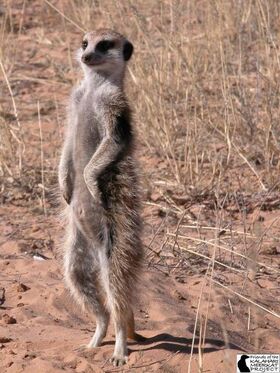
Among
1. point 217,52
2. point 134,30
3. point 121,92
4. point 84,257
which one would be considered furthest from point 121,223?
point 134,30

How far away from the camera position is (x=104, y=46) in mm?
3914

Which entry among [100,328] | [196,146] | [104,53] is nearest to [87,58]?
[104,53]

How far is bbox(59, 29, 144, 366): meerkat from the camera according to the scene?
11.9ft

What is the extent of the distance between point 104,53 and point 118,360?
1304 mm

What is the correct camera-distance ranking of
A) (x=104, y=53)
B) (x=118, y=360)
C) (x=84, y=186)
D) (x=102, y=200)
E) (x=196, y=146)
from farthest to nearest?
(x=196, y=146) → (x=104, y=53) → (x=84, y=186) → (x=102, y=200) → (x=118, y=360)

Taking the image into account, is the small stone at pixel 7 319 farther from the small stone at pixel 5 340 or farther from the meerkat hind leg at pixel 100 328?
the meerkat hind leg at pixel 100 328

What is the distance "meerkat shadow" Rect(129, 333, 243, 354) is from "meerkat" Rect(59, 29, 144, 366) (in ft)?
0.26

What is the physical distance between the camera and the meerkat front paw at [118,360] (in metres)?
3.54

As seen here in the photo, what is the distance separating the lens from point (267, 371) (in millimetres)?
3363

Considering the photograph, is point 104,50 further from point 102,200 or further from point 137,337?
point 137,337

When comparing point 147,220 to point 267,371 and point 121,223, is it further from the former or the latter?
point 267,371

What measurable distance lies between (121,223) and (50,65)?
15.3ft

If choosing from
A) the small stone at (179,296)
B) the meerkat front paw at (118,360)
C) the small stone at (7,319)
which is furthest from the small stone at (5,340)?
the small stone at (179,296)

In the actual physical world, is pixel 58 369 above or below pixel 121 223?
below
